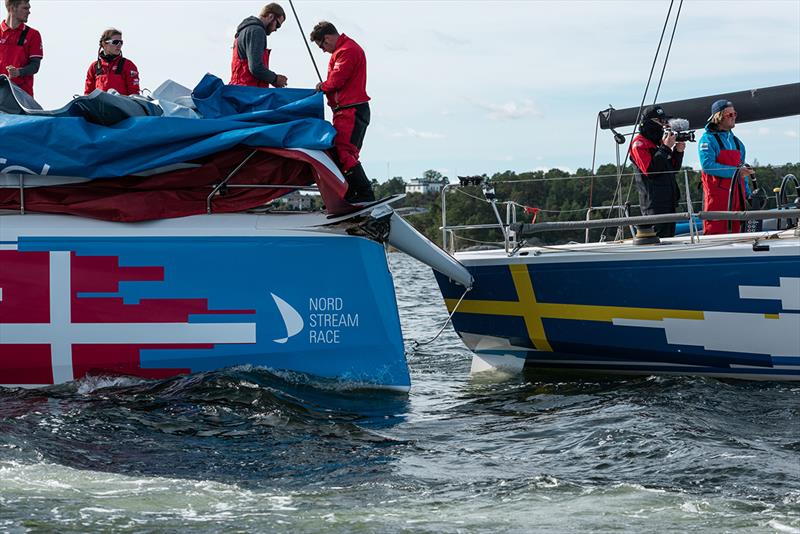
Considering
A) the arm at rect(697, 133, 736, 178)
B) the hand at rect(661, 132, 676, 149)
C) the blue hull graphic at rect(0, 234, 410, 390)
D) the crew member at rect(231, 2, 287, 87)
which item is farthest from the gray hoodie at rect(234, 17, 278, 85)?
the arm at rect(697, 133, 736, 178)

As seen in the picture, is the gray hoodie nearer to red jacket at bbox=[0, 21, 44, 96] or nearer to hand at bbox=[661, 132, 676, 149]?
red jacket at bbox=[0, 21, 44, 96]

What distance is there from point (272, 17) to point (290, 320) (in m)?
2.44

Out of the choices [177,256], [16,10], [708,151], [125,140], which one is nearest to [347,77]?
[125,140]

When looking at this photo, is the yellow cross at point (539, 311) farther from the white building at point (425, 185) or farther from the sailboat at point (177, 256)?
the sailboat at point (177, 256)

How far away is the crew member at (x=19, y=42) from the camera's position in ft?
27.5

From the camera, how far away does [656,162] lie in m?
8.53

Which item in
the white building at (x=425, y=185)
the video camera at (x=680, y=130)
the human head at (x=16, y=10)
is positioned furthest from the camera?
the video camera at (x=680, y=130)

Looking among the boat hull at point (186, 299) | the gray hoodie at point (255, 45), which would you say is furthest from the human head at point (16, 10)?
the boat hull at point (186, 299)

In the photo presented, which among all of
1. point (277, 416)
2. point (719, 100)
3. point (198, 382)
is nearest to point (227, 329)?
point (198, 382)

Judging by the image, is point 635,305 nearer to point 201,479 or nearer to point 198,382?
point 198,382

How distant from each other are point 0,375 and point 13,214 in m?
1.03

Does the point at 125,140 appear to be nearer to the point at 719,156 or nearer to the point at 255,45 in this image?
the point at 255,45

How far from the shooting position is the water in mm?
4352

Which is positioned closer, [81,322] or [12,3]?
[81,322]
